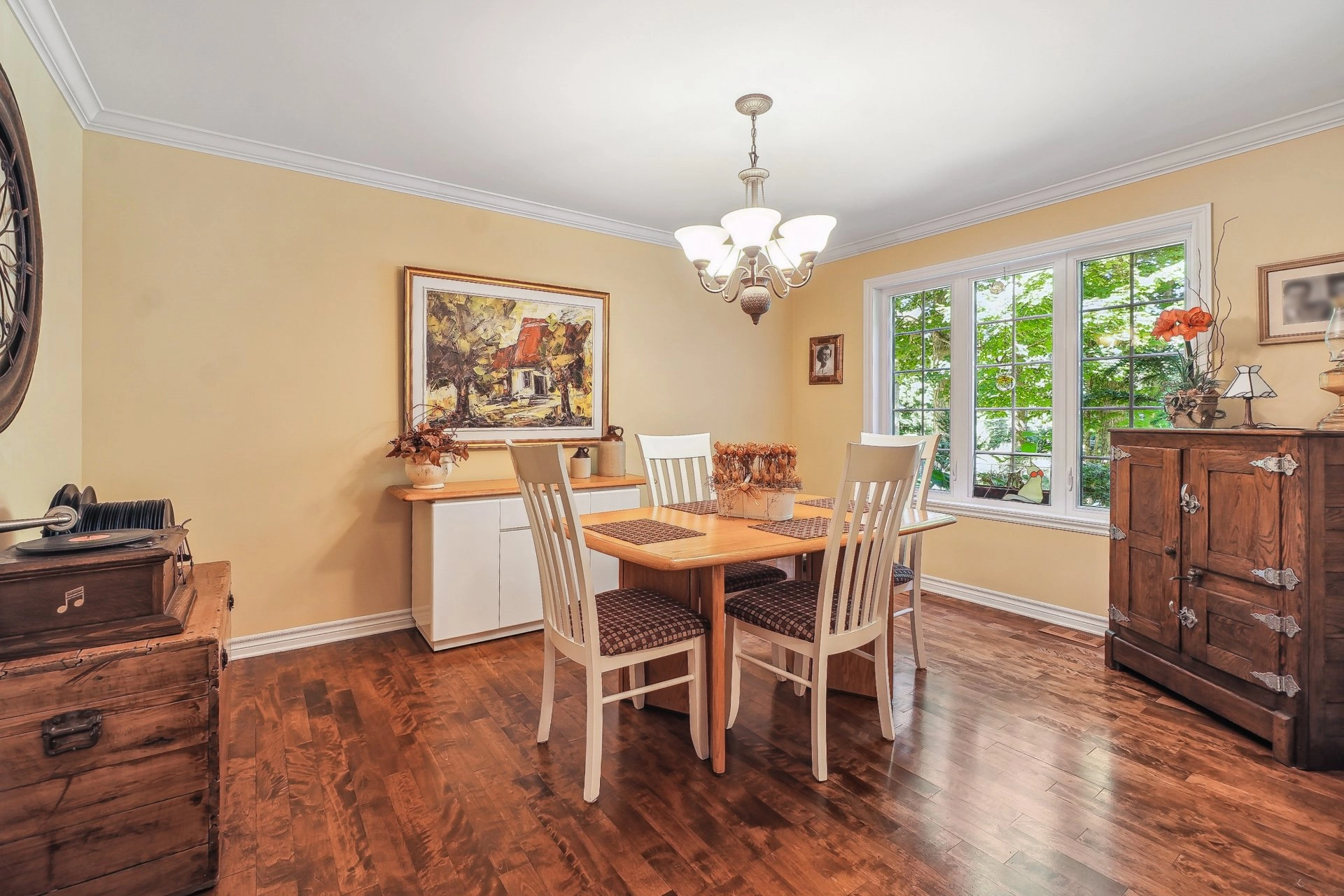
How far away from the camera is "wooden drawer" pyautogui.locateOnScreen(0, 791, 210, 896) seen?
1386 mm

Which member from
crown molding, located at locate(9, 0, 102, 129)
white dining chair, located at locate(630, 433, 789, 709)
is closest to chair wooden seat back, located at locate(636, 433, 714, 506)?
white dining chair, located at locate(630, 433, 789, 709)

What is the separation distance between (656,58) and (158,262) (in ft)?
7.75

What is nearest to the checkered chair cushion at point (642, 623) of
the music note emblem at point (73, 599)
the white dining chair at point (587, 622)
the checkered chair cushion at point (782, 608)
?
the white dining chair at point (587, 622)

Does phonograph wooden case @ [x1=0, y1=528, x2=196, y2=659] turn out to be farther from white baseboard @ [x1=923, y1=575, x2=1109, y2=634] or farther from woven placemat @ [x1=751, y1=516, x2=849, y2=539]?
white baseboard @ [x1=923, y1=575, x2=1109, y2=634]

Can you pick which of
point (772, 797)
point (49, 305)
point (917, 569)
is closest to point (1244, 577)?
point (917, 569)

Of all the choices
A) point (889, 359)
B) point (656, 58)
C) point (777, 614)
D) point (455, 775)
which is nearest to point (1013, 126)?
point (656, 58)

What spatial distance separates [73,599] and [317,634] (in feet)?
6.37

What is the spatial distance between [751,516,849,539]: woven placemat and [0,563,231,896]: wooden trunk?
1698 mm

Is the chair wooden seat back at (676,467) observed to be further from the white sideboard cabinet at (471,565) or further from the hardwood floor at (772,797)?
the hardwood floor at (772,797)

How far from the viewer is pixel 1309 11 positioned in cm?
207

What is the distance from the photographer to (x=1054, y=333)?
3742 millimetres

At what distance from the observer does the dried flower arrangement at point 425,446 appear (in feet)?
10.8

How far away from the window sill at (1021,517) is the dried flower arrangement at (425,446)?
123 inches

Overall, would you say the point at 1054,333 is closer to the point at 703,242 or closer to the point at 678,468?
the point at 678,468
